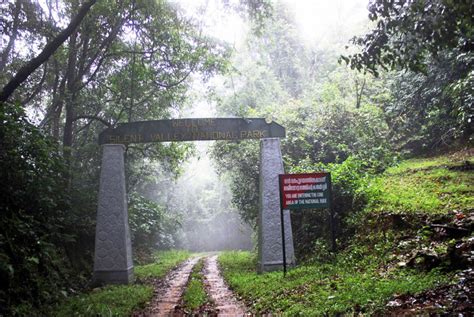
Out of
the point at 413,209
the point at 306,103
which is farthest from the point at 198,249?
the point at 413,209

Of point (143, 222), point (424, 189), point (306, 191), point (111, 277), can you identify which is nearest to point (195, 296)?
point (111, 277)

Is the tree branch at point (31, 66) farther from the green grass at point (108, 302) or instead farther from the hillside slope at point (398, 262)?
the hillside slope at point (398, 262)

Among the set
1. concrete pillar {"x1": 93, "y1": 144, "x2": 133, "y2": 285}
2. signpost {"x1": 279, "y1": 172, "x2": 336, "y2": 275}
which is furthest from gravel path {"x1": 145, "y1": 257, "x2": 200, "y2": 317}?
signpost {"x1": 279, "y1": 172, "x2": 336, "y2": 275}

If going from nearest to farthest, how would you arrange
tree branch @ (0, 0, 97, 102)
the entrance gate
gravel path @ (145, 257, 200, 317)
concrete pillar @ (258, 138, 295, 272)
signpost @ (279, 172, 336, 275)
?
gravel path @ (145, 257, 200, 317)
tree branch @ (0, 0, 97, 102)
signpost @ (279, 172, 336, 275)
concrete pillar @ (258, 138, 295, 272)
the entrance gate

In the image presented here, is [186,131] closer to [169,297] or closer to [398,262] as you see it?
[169,297]

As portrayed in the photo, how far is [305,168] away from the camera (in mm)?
13125

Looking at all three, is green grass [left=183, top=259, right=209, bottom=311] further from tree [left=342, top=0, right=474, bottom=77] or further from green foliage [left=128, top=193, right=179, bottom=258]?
green foliage [left=128, top=193, right=179, bottom=258]

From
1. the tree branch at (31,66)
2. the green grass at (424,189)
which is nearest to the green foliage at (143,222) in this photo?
the tree branch at (31,66)

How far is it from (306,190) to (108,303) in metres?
5.25

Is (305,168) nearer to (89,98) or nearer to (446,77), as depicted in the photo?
(446,77)

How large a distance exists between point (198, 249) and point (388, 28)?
4501 cm

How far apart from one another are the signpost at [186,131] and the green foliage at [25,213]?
264 centimetres

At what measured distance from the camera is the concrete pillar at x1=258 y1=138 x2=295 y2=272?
436 inches

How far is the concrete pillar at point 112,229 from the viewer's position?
1121cm
